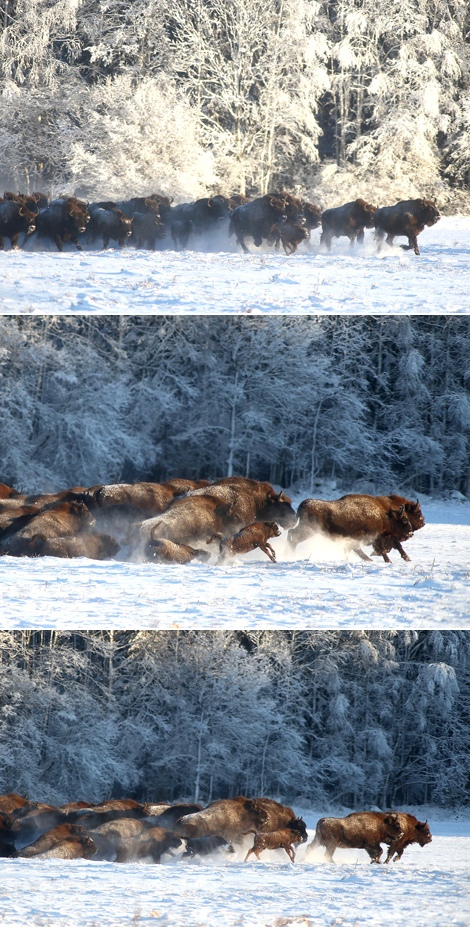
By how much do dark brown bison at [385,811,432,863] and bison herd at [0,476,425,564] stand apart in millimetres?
1635

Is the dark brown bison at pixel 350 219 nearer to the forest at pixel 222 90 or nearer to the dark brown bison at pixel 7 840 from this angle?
the forest at pixel 222 90

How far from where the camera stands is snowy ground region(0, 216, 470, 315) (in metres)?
6.47

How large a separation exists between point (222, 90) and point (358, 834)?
461 centimetres

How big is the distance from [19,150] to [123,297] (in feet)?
3.97

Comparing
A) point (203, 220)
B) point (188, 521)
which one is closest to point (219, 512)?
point (188, 521)

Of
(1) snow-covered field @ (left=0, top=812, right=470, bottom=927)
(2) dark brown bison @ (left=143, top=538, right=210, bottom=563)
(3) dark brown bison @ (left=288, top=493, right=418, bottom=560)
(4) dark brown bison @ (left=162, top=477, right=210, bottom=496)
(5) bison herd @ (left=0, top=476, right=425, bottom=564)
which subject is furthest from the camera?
(4) dark brown bison @ (left=162, top=477, right=210, bottom=496)

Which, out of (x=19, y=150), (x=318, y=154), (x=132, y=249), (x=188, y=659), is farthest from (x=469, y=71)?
(x=188, y=659)

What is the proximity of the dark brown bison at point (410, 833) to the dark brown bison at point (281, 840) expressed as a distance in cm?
57

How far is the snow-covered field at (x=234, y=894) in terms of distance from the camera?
210 inches

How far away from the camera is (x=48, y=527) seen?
6.56 m

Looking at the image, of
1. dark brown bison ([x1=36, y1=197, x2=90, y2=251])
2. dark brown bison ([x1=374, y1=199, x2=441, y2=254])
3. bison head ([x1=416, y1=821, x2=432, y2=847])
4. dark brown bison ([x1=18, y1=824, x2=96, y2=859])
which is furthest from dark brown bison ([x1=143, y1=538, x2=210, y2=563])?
dark brown bison ([x1=374, y1=199, x2=441, y2=254])

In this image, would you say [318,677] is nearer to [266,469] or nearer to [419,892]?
[266,469]

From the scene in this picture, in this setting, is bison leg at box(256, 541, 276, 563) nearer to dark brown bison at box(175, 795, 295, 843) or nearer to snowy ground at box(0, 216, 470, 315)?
snowy ground at box(0, 216, 470, 315)

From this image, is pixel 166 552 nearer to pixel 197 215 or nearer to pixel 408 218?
pixel 197 215
